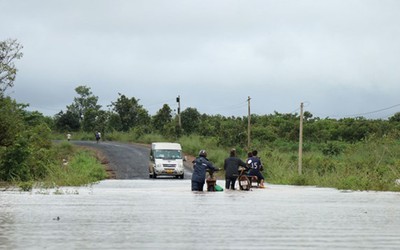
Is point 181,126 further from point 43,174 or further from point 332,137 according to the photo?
point 43,174

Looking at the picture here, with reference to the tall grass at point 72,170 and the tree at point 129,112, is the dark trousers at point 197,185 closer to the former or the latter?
the tall grass at point 72,170

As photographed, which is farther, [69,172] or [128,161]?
[128,161]

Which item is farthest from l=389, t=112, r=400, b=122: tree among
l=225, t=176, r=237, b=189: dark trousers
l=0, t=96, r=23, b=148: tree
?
l=225, t=176, r=237, b=189: dark trousers

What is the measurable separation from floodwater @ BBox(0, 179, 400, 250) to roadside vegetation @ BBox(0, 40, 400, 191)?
11238 mm

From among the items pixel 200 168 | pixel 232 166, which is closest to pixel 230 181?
pixel 232 166

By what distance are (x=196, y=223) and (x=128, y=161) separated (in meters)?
51.6

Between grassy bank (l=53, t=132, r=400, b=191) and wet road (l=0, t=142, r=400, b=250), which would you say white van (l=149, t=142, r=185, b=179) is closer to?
grassy bank (l=53, t=132, r=400, b=191)

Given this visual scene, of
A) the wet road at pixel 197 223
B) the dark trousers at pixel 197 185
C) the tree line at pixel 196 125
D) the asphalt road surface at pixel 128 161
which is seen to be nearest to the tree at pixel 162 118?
the tree line at pixel 196 125

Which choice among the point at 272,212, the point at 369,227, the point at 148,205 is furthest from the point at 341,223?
the point at 148,205

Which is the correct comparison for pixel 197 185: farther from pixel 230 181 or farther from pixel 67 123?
pixel 67 123

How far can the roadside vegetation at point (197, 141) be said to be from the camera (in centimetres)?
4209

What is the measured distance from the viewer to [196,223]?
16844mm

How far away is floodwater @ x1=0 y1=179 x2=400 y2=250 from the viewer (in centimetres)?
1292

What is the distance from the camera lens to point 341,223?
56.1 feet
